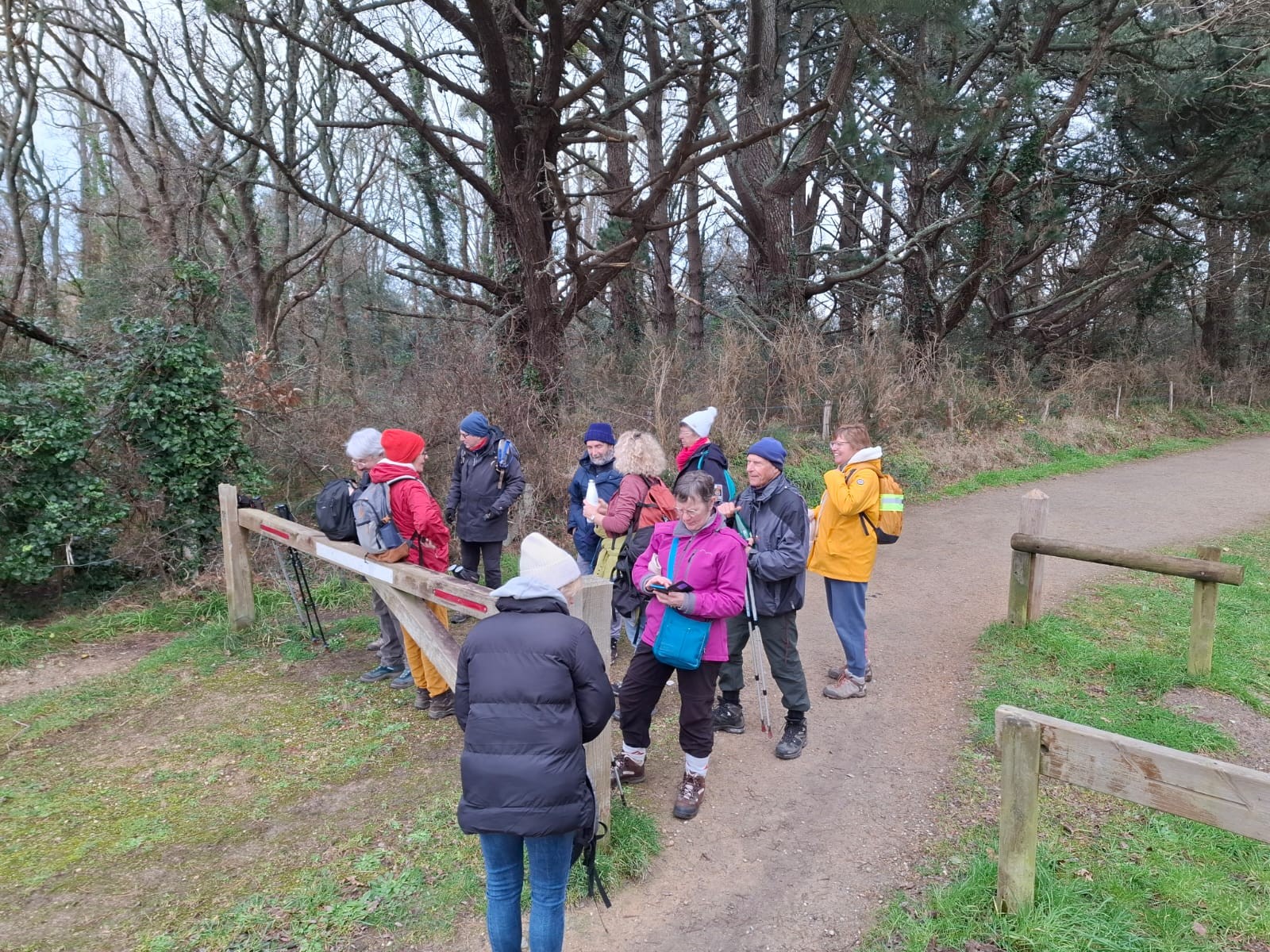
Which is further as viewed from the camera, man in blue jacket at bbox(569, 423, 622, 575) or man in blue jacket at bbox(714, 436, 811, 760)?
man in blue jacket at bbox(569, 423, 622, 575)

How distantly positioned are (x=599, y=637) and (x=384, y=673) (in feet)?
9.49

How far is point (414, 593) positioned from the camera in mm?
3844

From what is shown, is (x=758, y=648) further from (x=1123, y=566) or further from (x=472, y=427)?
(x=472, y=427)

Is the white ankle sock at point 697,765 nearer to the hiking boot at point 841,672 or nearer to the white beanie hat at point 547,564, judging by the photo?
the white beanie hat at point 547,564

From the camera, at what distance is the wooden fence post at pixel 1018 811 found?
2.58 m

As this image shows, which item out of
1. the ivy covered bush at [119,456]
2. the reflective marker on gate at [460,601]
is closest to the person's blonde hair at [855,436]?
the reflective marker on gate at [460,601]

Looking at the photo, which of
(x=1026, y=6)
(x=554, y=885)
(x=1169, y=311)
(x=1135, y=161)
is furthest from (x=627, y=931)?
(x=1169, y=311)

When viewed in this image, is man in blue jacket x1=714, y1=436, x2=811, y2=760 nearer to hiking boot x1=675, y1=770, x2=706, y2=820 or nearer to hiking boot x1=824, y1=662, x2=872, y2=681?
hiking boot x1=675, y1=770, x2=706, y2=820

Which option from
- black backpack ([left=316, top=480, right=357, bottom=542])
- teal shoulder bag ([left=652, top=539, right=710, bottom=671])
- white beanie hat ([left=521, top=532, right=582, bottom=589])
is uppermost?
white beanie hat ([left=521, top=532, right=582, bottom=589])

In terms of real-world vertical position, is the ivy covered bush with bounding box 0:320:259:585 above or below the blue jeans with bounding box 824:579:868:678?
above

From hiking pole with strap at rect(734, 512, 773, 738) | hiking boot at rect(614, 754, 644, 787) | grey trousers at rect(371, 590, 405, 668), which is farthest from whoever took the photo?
grey trousers at rect(371, 590, 405, 668)

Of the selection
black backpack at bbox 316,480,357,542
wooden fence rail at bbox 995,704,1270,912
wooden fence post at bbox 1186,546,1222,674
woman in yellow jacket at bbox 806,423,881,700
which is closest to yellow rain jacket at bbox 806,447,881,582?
woman in yellow jacket at bbox 806,423,881,700

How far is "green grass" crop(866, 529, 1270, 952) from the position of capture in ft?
8.94

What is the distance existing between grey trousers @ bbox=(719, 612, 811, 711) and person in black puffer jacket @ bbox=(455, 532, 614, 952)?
1.69 metres
